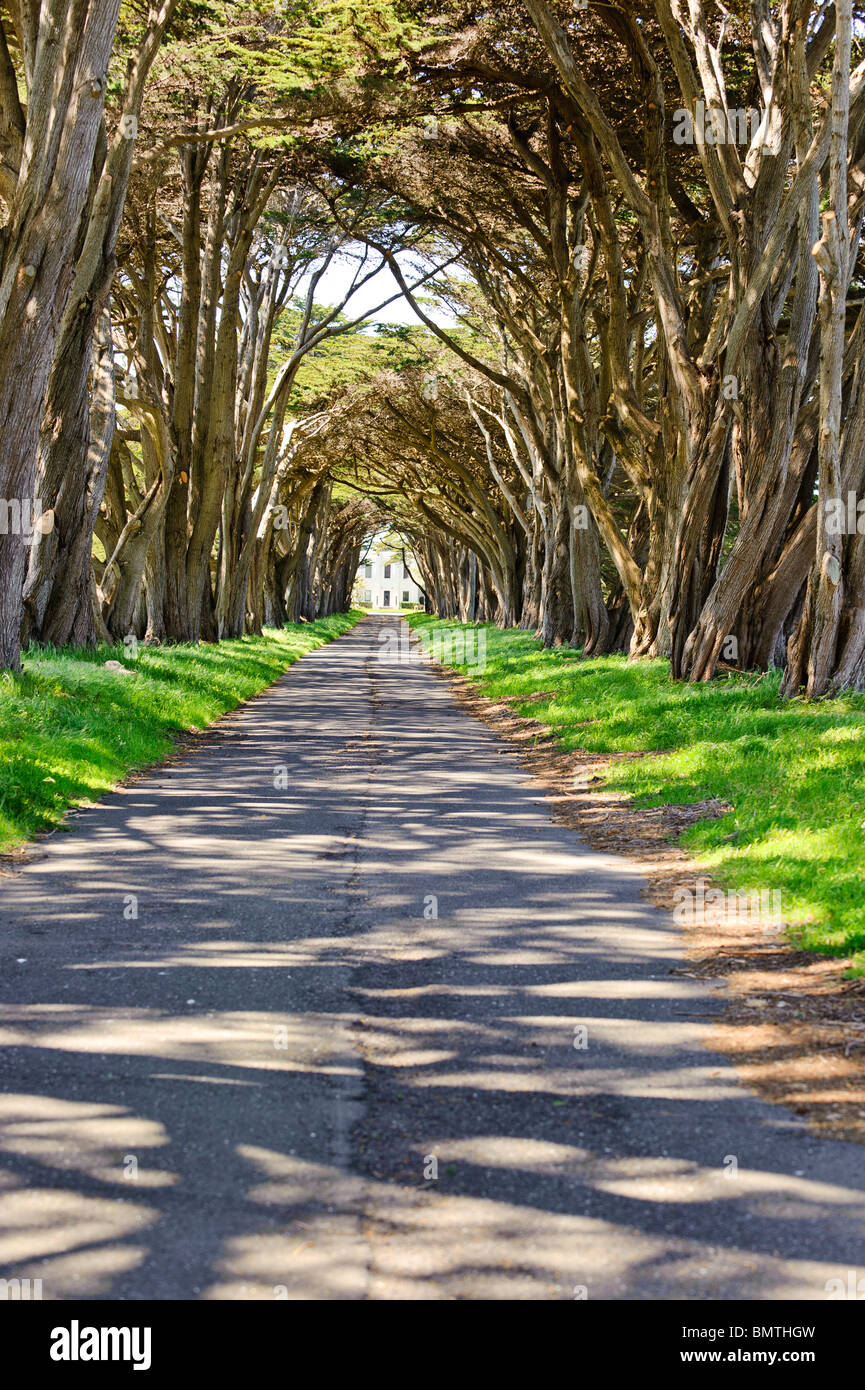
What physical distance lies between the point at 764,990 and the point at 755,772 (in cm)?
412

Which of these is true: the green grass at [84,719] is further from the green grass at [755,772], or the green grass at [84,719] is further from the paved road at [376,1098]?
the green grass at [755,772]

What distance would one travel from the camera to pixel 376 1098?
160 inches

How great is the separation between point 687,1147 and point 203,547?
2138 centimetres

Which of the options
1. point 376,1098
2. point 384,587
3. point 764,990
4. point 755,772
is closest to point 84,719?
point 755,772

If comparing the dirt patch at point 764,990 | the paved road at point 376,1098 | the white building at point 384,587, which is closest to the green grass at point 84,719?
the paved road at point 376,1098

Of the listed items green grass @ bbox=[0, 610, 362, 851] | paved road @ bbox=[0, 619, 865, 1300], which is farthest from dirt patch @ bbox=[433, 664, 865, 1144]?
green grass @ bbox=[0, 610, 362, 851]

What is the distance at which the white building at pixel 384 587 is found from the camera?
164 metres

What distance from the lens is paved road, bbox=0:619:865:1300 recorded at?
10.2ft

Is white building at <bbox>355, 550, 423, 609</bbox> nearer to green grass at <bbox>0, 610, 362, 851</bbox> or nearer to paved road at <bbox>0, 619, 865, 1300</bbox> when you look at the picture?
green grass at <bbox>0, 610, 362, 851</bbox>

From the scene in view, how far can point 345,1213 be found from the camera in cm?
332

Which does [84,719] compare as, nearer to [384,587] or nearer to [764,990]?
[764,990]

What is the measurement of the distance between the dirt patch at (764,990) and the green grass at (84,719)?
3551 millimetres

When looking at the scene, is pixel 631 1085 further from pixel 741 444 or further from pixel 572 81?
pixel 572 81

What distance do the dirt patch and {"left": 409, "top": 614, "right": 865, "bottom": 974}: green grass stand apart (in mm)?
158
